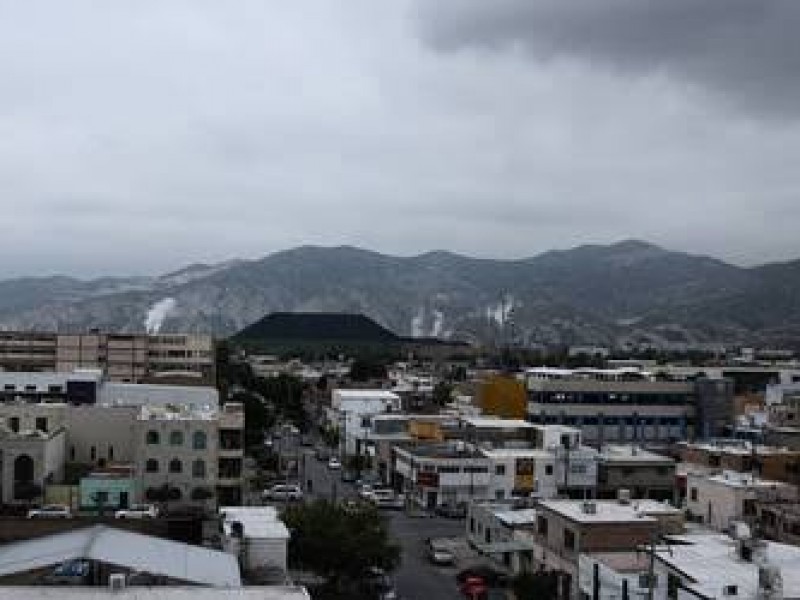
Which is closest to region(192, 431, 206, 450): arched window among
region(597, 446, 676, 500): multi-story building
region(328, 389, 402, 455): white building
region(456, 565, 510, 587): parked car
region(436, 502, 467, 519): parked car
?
region(456, 565, 510, 587): parked car

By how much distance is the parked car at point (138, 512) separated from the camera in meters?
26.9

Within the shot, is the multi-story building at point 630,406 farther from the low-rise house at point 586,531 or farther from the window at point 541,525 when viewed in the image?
the low-rise house at point 586,531

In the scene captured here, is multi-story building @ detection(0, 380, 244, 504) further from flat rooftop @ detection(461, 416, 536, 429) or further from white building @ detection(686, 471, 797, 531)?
flat rooftop @ detection(461, 416, 536, 429)

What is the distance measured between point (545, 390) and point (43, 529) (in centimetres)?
4314

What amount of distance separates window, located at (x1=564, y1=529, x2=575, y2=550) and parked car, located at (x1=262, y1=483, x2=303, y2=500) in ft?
58.0

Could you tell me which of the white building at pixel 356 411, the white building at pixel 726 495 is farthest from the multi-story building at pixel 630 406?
the white building at pixel 726 495

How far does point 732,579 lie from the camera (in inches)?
894

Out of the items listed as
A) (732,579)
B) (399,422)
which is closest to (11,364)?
(399,422)

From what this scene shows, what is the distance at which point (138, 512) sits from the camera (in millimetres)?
29719

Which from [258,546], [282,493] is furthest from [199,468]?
[258,546]

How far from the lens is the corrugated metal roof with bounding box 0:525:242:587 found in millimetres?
19000

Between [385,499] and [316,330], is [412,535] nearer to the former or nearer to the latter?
[385,499]

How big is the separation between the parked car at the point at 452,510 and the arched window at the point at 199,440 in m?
12.0

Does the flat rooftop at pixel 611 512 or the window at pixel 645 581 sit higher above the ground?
the flat rooftop at pixel 611 512
